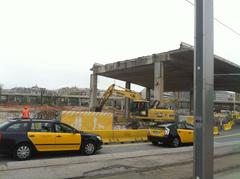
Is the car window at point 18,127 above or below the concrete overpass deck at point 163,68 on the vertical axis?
below

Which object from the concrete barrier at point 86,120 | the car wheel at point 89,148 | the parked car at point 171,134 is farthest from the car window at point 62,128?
the concrete barrier at point 86,120

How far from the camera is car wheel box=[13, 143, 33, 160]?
465 inches

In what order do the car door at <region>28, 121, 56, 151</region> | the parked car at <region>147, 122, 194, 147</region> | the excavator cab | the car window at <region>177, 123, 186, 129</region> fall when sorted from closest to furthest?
the car door at <region>28, 121, 56, 151</region>, the parked car at <region>147, 122, 194, 147</region>, the car window at <region>177, 123, 186, 129</region>, the excavator cab

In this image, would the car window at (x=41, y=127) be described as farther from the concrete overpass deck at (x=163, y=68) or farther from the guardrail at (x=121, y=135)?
the concrete overpass deck at (x=163, y=68)

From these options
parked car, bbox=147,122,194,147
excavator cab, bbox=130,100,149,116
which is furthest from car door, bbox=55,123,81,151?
excavator cab, bbox=130,100,149,116

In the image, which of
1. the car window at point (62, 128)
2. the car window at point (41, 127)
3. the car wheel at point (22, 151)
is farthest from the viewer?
the car window at point (62, 128)

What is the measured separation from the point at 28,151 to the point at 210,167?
8.39m

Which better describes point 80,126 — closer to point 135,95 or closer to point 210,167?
point 135,95

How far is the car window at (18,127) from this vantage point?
12102 mm

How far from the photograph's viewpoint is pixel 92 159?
41.1 feet

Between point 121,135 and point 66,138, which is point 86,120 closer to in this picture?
point 121,135

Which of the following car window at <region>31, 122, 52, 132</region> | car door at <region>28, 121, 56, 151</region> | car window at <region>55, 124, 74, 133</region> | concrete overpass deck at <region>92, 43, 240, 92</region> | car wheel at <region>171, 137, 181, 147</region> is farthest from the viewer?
concrete overpass deck at <region>92, 43, 240, 92</region>

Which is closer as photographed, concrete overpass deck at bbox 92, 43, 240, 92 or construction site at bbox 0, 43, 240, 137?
construction site at bbox 0, 43, 240, 137

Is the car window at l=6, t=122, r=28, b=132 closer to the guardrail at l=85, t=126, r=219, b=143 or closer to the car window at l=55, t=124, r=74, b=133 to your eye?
the car window at l=55, t=124, r=74, b=133
